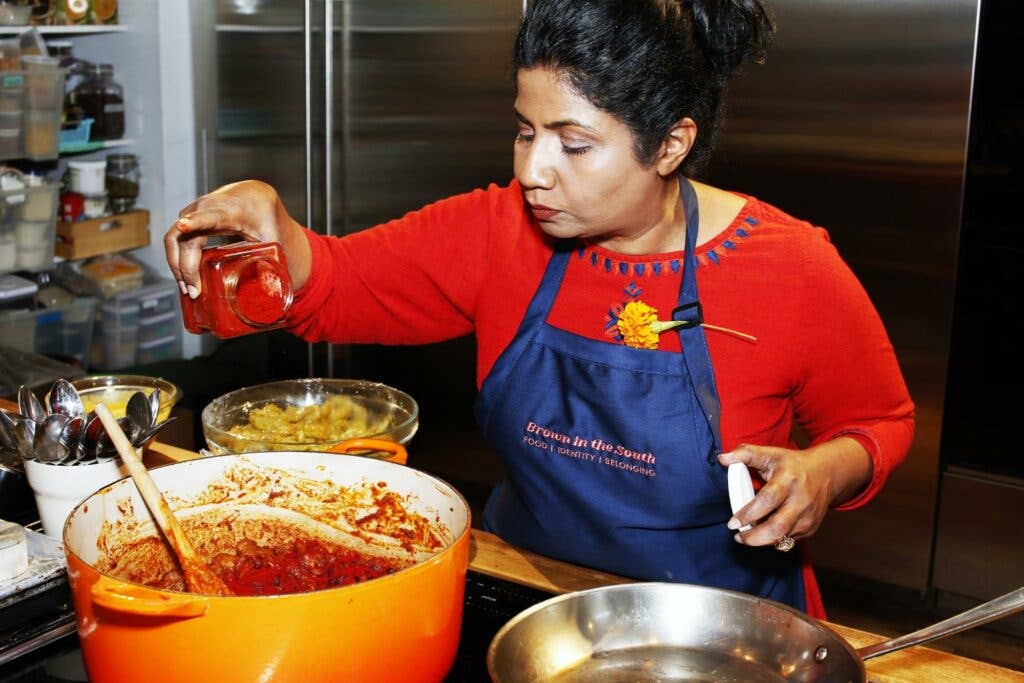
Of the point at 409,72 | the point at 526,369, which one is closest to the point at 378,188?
the point at 409,72

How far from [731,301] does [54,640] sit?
83 centimetres

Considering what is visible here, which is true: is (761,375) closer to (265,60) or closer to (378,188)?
(378,188)

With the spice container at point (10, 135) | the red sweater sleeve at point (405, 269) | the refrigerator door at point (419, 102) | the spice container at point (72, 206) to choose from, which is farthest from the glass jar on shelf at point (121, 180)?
the red sweater sleeve at point (405, 269)

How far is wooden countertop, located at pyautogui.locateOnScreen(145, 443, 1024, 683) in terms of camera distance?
106 cm

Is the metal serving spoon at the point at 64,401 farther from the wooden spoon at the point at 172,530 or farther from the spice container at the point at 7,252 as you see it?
the spice container at the point at 7,252

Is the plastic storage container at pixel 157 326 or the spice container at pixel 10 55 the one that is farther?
the plastic storage container at pixel 157 326

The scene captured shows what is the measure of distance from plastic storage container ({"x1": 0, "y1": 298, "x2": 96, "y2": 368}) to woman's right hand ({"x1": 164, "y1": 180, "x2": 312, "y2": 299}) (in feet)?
6.52

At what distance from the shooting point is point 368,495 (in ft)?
3.71

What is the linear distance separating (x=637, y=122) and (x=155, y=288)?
2.51m

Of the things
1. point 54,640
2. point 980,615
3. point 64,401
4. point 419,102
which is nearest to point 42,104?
point 419,102

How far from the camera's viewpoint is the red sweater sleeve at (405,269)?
1517 millimetres

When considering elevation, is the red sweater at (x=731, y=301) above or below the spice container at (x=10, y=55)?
below

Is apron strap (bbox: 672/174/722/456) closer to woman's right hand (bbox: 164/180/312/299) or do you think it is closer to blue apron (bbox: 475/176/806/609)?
blue apron (bbox: 475/176/806/609)

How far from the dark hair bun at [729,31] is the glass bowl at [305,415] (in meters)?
0.56
